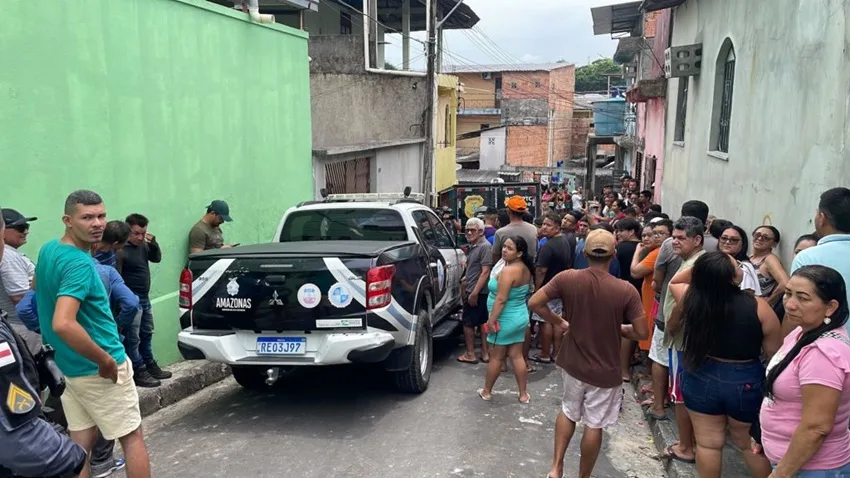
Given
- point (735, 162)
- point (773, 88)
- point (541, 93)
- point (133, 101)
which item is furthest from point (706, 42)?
point (541, 93)

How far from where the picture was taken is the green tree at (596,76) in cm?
7050

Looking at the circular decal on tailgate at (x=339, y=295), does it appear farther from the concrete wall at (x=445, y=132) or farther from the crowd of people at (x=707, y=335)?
the concrete wall at (x=445, y=132)

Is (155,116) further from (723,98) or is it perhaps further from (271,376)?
(723,98)

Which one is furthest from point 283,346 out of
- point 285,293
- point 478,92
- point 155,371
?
point 478,92

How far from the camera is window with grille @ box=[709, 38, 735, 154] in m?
8.42

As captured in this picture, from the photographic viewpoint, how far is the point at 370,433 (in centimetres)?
500

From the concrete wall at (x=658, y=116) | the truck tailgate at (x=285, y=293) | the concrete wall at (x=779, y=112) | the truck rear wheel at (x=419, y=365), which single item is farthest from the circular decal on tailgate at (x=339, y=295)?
the concrete wall at (x=658, y=116)

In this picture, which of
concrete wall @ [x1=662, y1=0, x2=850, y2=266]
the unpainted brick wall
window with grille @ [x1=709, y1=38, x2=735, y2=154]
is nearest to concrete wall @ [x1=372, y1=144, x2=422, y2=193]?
concrete wall @ [x1=662, y1=0, x2=850, y2=266]

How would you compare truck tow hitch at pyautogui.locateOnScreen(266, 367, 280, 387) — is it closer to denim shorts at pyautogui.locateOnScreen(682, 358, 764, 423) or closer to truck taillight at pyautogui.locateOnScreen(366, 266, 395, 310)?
truck taillight at pyautogui.locateOnScreen(366, 266, 395, 310)

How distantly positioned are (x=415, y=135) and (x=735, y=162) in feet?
40.1

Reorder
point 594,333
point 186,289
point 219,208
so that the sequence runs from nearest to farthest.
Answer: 1. point 594,333
2. point 186,289
3. point 219,208

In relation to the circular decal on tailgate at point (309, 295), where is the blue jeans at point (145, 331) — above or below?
below

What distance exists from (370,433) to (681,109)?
9252 mm

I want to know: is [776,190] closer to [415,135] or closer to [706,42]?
[706,42]
